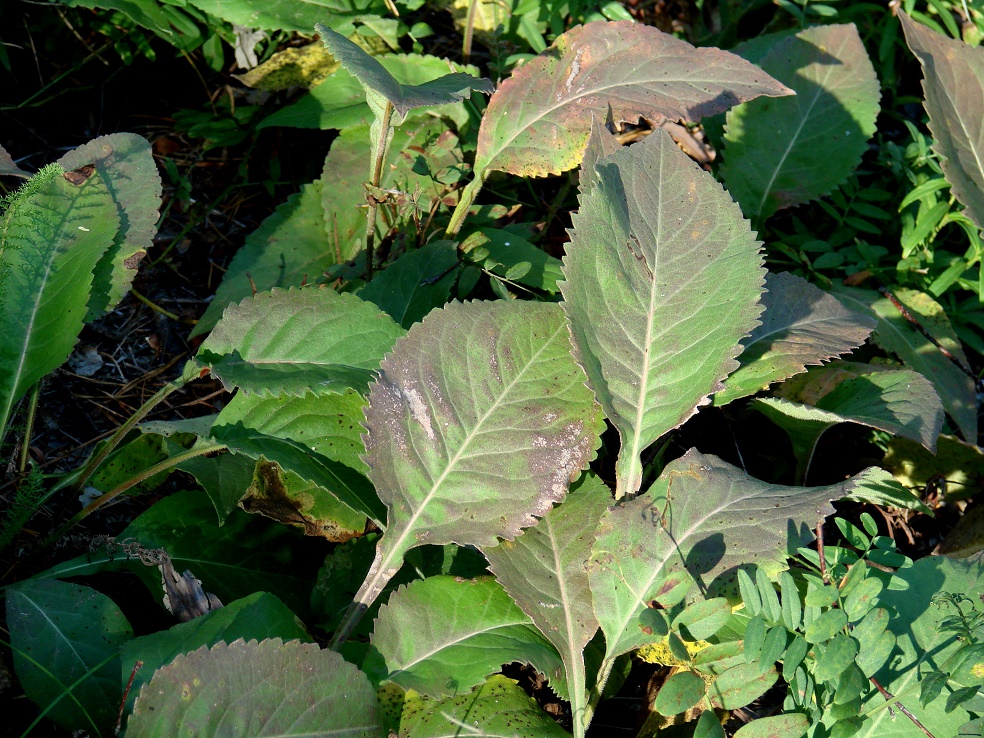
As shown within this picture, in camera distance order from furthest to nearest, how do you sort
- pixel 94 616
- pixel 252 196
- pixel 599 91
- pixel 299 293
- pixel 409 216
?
pixel 252 196 < pixel 409 216 < pixel 599 91 < pixel 299 293 < pixel 94 616

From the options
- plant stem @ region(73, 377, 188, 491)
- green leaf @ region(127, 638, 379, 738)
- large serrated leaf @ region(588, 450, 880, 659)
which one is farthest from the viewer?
plant stem @ region(73, 377, 188, 491)

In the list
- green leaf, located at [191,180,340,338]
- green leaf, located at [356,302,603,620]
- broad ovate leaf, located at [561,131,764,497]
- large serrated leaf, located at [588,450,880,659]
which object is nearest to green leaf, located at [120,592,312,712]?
green leaf, located at [356,302,603,620]

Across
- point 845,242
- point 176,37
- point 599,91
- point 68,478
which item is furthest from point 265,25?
point 845,242

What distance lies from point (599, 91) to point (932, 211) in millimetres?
1027

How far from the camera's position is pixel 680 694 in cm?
132

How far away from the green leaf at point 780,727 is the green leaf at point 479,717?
307mm

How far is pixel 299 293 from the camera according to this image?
5.37 feet

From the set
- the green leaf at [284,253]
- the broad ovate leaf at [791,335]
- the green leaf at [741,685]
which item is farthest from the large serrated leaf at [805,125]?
Answer: the green leaf at [741,685]

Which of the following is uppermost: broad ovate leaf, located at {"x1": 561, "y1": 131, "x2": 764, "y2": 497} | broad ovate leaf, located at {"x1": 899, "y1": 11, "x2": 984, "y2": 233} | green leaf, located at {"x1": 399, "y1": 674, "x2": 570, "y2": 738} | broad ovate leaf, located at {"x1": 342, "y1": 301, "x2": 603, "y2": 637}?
broad ovate leaf, located at {"x1": 899, "y1": 11, "x2": 984, "y2": 233}

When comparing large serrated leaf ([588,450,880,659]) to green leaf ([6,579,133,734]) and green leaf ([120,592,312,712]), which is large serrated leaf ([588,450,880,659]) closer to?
green leaf ([120,592,312,712])

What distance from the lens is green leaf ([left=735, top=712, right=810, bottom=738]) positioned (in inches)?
52.7

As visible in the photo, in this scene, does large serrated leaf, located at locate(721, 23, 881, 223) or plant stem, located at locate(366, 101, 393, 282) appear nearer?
plant stem, located at locate(366, 101, 393, 282)

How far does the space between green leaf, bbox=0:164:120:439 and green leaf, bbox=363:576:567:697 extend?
34.0 inches

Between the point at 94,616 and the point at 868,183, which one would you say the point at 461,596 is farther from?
the point at 868,183
